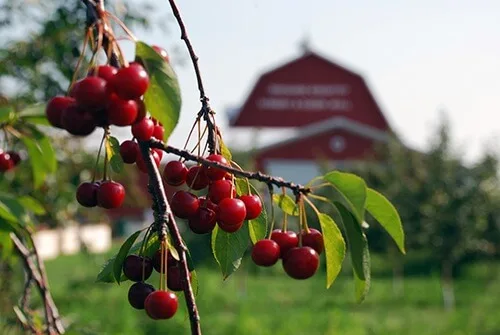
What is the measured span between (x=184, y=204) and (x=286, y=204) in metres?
0.18

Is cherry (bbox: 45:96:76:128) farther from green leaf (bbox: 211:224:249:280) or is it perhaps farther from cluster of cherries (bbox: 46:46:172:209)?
green leaf (bbox: 211:224:249:280)

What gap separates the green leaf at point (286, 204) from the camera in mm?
1156

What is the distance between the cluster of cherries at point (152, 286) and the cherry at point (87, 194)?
80mm

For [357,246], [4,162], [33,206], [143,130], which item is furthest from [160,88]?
[33,206]

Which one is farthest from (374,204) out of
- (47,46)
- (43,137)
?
(47,46)

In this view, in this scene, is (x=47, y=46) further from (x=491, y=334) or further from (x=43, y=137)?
(x=491, y=334)

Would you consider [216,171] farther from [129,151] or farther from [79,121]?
[79,121]

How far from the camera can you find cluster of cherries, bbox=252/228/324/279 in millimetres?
1135

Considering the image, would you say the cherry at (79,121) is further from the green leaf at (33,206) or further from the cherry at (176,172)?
the green leaf at (33,206)

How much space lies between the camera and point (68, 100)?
2.86ft

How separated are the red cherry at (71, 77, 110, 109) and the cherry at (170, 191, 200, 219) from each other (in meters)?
0.25

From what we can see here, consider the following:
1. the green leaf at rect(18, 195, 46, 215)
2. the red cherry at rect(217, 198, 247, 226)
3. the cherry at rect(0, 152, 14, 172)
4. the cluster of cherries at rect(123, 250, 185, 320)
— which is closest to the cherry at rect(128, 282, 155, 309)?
the cluster of cherries at rect(123, 250, 185, 320)

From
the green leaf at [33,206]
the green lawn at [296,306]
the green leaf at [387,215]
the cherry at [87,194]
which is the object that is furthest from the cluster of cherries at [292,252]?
the green lawn at [296,306]

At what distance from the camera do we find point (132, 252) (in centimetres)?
112
